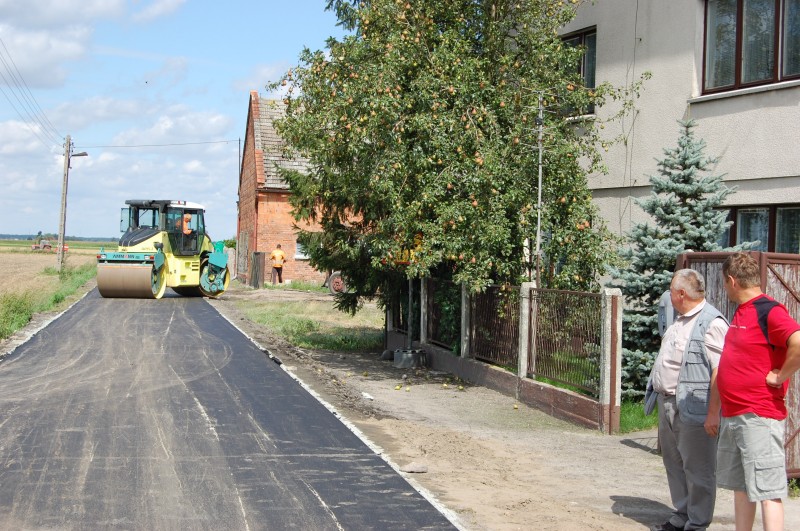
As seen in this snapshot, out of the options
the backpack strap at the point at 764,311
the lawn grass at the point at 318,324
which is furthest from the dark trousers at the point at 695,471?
the lawn grass at the point at 318,324

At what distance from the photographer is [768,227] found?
40.1 feet

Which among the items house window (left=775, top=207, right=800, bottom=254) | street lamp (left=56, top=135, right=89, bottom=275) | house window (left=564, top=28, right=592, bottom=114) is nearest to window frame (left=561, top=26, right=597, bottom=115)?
house window (left=564, top=28, right=592, bottom=114)

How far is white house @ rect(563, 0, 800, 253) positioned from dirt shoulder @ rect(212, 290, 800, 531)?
3.40 meters

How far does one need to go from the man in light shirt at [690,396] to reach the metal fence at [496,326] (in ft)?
19.8

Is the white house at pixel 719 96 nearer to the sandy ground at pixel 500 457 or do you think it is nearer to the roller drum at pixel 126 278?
the sandy ground at pixel 500 457

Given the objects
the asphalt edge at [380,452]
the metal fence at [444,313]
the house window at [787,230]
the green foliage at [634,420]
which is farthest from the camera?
the metal fence at [444,313]

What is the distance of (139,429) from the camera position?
9.57 m

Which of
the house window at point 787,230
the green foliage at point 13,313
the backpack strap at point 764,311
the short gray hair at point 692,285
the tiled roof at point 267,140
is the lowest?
the green foliage at point 13,313

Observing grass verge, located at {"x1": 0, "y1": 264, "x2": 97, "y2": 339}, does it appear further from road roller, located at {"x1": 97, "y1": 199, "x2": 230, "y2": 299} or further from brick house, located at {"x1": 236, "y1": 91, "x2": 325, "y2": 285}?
brick house, located at {"x1": 236, "y1": 91, "x2": 325, "y2": 285}

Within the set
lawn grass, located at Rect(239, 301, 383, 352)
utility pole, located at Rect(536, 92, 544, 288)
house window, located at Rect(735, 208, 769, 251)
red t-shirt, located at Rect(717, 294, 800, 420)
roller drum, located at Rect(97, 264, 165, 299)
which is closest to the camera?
red t-shirt, located at Rect(717, 294, 800, 420)

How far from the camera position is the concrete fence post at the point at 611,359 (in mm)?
10023

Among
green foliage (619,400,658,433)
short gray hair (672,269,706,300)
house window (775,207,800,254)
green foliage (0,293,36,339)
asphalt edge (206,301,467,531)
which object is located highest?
house window (775,207,800,254)

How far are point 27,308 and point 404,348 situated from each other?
10.9m

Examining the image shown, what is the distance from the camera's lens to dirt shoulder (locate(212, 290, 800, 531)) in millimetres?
7023
